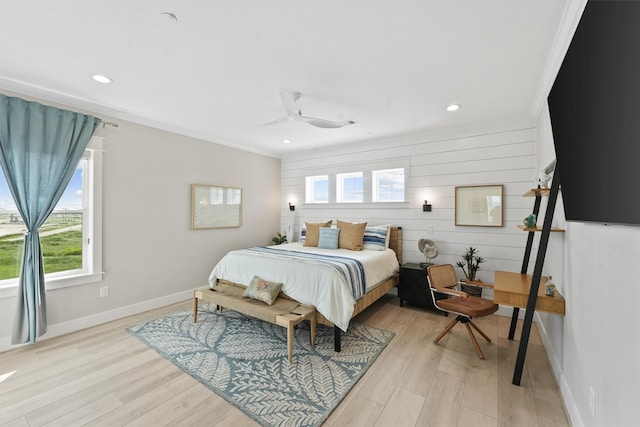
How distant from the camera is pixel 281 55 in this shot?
2.17 metres

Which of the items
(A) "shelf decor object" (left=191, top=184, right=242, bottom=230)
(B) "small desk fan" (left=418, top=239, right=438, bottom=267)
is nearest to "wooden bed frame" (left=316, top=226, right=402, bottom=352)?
(B) "small desk fan" (left=418, top=239, right=438, bottom=267)

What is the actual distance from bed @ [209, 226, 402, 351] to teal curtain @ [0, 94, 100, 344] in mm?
1716

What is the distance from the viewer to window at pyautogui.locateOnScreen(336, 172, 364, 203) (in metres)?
4.93

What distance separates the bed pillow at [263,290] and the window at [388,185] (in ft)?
8.18

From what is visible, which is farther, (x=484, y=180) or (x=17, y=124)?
(x=484, y=180)

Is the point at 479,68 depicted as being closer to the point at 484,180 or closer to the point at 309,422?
the point at 484,180

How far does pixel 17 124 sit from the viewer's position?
2.65m

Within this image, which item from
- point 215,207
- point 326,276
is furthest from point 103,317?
point 326,276

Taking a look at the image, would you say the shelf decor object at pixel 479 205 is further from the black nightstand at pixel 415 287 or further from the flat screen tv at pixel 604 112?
the flat screen tv at pixel 604 112

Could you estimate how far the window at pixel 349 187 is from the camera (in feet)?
16.2

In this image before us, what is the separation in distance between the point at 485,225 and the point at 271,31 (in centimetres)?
344

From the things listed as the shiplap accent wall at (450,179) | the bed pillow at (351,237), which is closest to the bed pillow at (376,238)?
the bed pillow at (351,237)

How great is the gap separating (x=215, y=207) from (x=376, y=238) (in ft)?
8.74

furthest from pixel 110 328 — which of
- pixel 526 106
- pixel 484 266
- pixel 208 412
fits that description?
pixel 526 106
